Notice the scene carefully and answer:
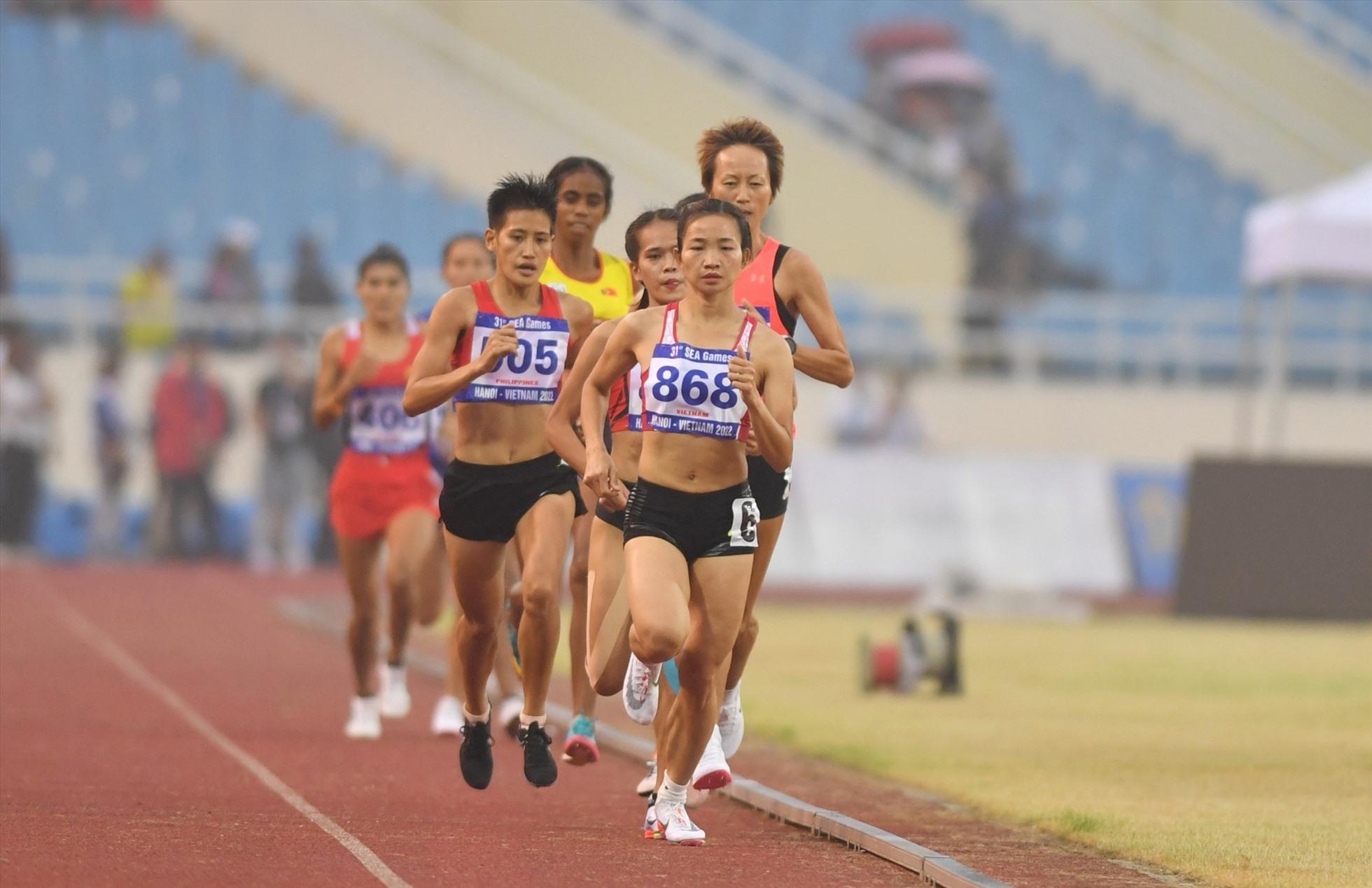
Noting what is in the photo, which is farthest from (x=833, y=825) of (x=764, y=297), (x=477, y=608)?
(x=764, y=297)

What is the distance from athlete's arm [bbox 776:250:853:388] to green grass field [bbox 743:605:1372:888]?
80.7 inches

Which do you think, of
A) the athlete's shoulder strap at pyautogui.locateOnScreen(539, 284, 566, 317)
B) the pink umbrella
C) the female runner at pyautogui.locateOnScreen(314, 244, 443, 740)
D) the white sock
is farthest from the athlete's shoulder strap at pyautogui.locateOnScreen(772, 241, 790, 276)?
the pink umbrella

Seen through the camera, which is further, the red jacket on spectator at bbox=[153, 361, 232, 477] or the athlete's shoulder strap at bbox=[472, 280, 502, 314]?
the red jacket on spectator at bbox=[153, 361, 232, 477]

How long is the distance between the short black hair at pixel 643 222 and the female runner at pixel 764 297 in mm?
202

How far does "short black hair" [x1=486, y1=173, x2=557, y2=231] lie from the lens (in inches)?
365

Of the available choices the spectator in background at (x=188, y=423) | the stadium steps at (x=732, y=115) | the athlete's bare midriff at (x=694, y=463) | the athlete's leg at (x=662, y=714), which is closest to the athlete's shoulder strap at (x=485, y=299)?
the athlete's bare midriff at (x=694, y=463)

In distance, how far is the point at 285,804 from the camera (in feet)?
30.6

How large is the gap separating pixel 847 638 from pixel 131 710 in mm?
8857

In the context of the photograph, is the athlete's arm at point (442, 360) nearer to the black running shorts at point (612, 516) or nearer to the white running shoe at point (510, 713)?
the black running shorts at point (612, 516)

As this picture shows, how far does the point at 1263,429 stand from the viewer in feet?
102

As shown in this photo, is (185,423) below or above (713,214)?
below

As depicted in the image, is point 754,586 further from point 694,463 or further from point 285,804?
point 285,804

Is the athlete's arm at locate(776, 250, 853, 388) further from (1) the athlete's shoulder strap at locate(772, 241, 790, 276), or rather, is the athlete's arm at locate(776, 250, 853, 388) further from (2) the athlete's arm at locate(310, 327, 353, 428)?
(2) the athlete's arm at locate(310, 327, 353, 428)

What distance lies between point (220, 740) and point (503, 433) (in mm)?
3315
